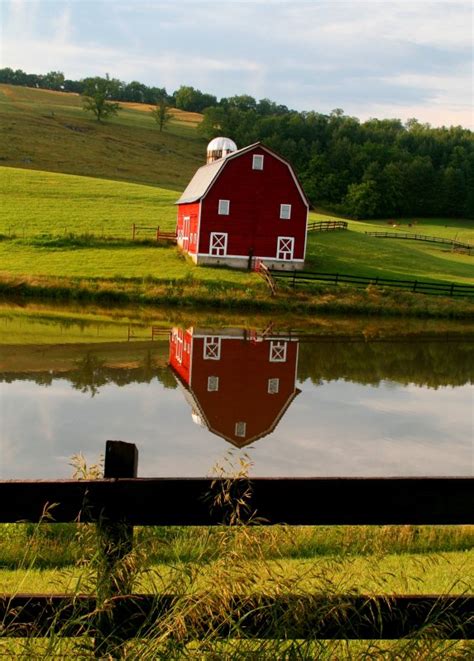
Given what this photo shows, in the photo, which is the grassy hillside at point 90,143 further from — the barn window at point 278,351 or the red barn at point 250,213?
the barn window at point 278,351

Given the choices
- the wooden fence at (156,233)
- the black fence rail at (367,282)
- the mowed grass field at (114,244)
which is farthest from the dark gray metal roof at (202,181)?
the black fence rail at (367,282)

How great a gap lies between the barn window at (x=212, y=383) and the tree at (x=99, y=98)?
4218 inches

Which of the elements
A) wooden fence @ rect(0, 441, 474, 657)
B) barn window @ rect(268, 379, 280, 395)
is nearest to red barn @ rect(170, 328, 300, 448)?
barn window @ rect(268, 379, 280, 395)

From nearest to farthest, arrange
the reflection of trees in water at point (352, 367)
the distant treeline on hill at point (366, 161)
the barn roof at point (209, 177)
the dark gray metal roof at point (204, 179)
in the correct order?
1. the reflection of trees in water at point (352, 367)
2. the barn roof at point (209, 177)
3. the dark gray metal roof at point (204, 179)
4. the distant treeline on hill at point (366, 161)

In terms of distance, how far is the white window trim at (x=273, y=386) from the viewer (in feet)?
68.8

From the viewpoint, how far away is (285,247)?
4903 centimetres

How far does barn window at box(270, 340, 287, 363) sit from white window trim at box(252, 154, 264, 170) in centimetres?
2103

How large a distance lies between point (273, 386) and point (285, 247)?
92.5 ft

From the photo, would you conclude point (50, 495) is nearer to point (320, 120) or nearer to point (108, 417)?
point (108, 417)

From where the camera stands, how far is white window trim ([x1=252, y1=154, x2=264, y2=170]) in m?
47.9

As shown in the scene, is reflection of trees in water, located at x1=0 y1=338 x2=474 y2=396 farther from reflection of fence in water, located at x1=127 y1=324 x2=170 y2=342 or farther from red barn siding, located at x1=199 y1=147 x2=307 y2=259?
red barn siding, located at x1=199 y1=147 x2=307 y2=259

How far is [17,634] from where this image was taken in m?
4.12

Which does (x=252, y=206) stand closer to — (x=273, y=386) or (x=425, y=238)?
(x=273, y=386)

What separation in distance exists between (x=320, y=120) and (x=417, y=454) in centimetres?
12581
